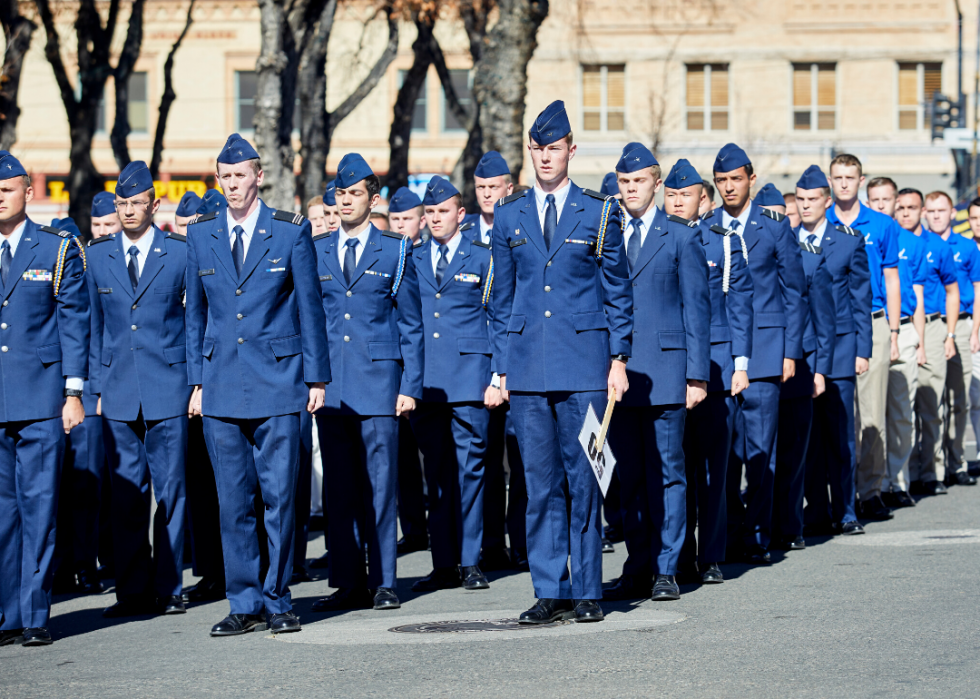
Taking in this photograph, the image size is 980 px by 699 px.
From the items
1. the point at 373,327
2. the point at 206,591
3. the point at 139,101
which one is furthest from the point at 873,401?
the point at 139,101

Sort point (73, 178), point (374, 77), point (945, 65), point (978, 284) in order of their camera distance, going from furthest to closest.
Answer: point (945, 65) < point (374, 77) < point (73, 178) < point (978, 284)

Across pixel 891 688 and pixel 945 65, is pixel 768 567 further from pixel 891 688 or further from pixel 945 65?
pixel 945 65

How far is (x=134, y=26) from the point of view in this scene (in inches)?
987

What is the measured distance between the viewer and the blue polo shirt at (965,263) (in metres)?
14.2

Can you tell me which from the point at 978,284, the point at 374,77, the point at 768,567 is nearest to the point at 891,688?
the point at 768,567

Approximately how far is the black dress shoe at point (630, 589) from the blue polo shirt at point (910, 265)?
5.17 m

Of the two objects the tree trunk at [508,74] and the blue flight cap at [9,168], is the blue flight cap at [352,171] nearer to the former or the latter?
the blue flight cap at [9,168]

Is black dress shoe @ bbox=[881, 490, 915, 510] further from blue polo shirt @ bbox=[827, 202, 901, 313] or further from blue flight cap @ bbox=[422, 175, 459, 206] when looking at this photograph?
blue flight cap @ bbox=[422, 175, 459, 206]

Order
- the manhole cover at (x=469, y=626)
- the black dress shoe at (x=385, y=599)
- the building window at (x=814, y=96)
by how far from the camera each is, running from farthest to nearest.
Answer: the building window at (x=814, y=96)
the black dress shoe at (x=385, y=599)
the manhole cover at (x=469, y=626)

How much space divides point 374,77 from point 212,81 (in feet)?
69.9

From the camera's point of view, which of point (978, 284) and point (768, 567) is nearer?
point (768, 567)

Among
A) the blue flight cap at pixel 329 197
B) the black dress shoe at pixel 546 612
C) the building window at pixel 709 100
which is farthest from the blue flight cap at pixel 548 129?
the building window at pixel 709 100

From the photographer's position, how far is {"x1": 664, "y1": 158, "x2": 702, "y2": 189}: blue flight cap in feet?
30.5

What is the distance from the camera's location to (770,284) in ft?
33.0
